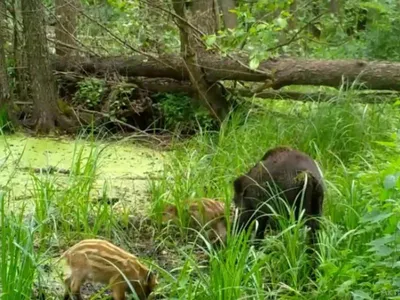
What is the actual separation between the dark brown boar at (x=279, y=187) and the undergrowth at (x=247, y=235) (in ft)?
0.39

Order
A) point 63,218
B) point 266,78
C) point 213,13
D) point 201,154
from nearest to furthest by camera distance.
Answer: point 63,218
point 201,154
point 266,78
point 213,13

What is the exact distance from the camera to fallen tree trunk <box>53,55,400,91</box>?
276 inches

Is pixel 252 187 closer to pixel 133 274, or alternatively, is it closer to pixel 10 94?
pixel 133 274

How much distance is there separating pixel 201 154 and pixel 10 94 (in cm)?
272

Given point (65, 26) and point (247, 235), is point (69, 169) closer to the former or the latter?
point (247, 235)

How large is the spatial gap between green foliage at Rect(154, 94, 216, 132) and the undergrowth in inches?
24.2

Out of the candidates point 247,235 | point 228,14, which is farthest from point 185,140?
point 228,14

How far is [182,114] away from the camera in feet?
25.4

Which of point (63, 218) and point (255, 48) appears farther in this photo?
point (255, 48)

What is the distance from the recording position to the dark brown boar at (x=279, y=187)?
387 cm

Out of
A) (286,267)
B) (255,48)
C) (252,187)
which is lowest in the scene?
(286,267)

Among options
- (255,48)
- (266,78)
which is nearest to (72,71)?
(266,78)

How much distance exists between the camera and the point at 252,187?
13.2 feet

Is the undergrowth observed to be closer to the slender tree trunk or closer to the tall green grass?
the tall green grass
